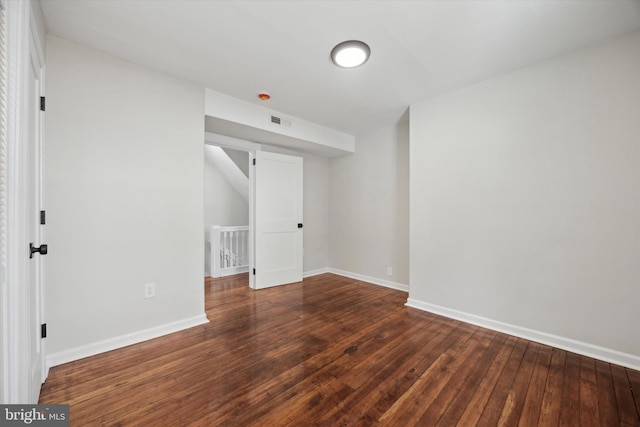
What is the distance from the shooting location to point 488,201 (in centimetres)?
263

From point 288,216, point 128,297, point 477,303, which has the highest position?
point 288,216

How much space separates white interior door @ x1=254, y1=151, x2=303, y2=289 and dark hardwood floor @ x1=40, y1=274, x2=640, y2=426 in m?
1.33

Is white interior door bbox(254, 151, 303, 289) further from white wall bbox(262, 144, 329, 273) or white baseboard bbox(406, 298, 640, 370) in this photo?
white baseboard bbox(406, 298, 640, 370)

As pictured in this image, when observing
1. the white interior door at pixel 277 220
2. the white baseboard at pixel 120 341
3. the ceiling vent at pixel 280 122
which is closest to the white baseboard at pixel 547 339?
the white interior door at pixel 277 220

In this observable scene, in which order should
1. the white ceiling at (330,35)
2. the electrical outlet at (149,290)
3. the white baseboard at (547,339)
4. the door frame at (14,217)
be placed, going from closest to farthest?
the door frame at (14,217) → the white ceiling at (330,35) → the white baseboard at (547,339) → the electrical outlet at (149,290)

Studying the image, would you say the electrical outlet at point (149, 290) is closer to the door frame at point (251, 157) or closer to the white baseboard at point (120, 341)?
the white baseboard at point (120, 341)

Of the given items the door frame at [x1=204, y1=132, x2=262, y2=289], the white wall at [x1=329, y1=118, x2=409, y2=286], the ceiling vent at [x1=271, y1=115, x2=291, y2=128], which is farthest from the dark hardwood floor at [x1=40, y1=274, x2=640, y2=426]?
the ceiling vent at [x1=271, y1=115, x2=291, y2=128]

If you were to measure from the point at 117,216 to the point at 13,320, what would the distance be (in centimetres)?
128

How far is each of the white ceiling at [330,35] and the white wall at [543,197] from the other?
299mm

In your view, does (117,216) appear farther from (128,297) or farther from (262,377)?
(262,377)

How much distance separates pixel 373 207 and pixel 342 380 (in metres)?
2.87

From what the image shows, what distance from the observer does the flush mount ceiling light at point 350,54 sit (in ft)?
6.72

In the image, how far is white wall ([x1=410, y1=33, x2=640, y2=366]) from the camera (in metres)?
1.98

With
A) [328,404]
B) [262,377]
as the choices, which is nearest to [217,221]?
[262,377]
